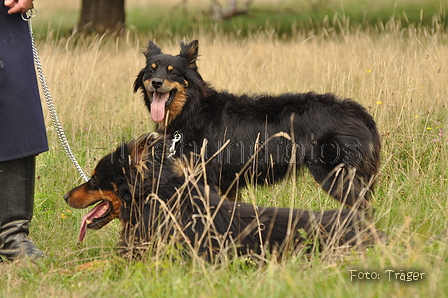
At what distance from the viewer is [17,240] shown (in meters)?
3.68

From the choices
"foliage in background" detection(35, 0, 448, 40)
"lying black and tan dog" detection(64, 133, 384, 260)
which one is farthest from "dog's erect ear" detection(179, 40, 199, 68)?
"foliage in background" detection(35, 0, 448, 40)

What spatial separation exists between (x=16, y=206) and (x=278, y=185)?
2305 millimetres

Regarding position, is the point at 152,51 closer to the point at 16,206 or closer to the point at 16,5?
the point at 16,5

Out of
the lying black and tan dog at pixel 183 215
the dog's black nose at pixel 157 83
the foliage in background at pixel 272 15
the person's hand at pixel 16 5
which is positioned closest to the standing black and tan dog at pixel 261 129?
the dog's black nose at pixel 157 83

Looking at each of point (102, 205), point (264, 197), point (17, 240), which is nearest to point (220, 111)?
point (264, 197)

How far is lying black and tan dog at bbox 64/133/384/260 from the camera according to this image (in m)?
3.12

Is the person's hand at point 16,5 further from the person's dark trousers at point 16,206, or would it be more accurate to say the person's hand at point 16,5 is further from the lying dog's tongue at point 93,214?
the lying dog's tongue at point 93,214

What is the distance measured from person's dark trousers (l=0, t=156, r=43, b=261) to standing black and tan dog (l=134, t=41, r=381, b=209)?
3.62ft

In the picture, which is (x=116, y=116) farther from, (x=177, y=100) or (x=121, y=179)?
(x=121, y=179)

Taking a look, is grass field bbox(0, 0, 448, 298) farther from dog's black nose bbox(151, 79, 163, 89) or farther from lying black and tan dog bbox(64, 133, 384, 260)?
dog's black nose bbox(151, 79, 163, 89)

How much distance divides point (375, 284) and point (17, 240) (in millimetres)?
2428

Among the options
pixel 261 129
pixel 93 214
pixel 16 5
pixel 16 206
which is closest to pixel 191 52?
pixel 261 129

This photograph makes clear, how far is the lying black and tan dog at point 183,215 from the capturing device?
3125 mm

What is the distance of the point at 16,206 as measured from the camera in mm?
3676
